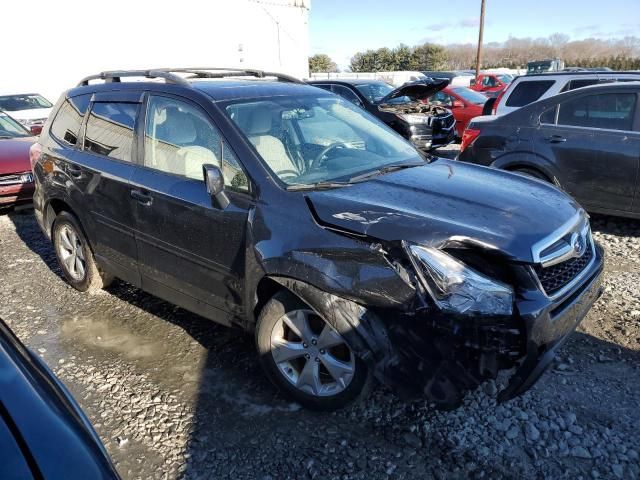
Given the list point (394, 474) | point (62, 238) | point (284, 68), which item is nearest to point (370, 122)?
point (394, 474)

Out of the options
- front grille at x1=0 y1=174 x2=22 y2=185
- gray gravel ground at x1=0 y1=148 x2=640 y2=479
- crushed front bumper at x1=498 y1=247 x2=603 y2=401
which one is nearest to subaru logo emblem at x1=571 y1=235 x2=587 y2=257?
crushed front bumper at x1=498 y1=247 x2=603 y2=401

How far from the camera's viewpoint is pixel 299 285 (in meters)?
2.73

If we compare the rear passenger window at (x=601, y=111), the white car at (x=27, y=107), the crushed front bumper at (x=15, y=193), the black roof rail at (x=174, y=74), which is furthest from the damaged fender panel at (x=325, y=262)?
the white car at (x=27, y=107)

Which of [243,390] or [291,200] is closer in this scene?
[291,200]

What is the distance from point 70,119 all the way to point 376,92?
7719 mm

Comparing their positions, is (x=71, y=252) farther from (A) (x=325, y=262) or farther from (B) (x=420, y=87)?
(B) (x=420, y=87)

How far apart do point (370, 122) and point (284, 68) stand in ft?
77.7

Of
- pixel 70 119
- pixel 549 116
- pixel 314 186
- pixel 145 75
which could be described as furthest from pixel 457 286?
pixel 549 116

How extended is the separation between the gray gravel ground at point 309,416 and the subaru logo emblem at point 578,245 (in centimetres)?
84

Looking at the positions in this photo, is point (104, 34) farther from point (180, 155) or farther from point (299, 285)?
point (299, 285)

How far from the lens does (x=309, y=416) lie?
9.70 ft

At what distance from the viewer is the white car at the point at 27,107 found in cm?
1298

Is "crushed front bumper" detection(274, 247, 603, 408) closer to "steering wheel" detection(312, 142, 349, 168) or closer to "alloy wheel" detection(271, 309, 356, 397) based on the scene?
"alloy wheel" detection(271, 309, 356, 397)

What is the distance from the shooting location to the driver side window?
10.4ft
